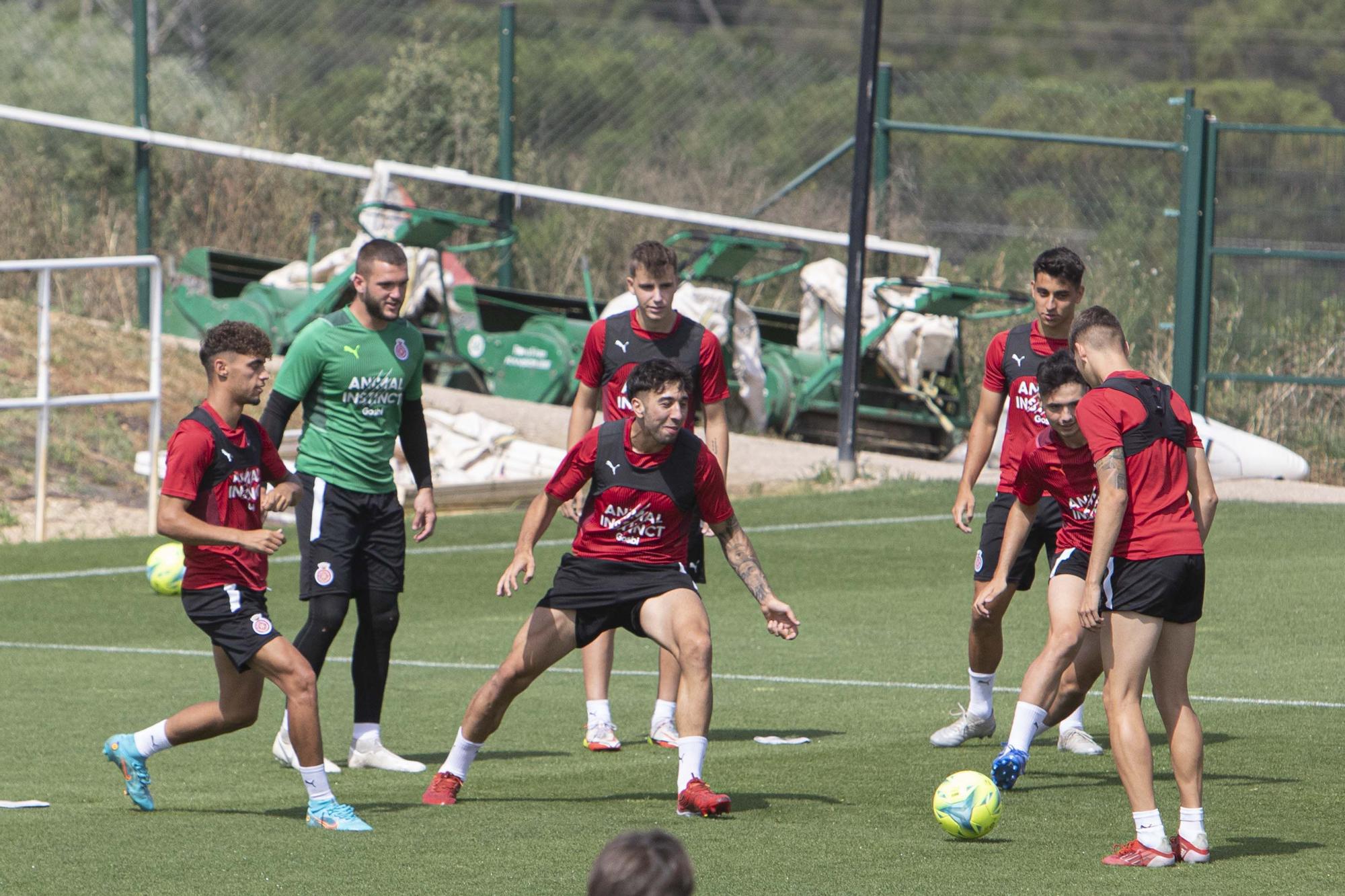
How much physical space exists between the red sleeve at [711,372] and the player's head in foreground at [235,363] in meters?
2.15

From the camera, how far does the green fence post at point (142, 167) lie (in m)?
20.9

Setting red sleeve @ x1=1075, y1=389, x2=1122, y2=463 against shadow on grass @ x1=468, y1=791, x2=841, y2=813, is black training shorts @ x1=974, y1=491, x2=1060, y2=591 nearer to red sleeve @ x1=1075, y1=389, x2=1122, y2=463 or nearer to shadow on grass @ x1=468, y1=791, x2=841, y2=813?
shadow on grass @ x1=468, y1=791, x2=841, y2=813

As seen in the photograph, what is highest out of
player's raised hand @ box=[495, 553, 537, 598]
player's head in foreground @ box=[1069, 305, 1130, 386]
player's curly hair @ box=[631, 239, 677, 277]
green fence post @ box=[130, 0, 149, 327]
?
green fence post @ box=[130, 0, 149, 327]

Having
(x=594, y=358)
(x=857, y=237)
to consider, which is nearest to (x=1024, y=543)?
(x=594, y=358)

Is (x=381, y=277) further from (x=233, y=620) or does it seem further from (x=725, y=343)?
(x=725, y=343)

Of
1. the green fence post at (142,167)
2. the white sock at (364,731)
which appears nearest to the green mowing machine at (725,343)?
the green fence post at (142,167)

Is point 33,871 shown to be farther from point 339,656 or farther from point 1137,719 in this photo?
point 339,656

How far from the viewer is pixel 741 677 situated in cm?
999

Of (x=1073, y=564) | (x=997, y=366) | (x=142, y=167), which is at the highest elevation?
(x=142, y=167)

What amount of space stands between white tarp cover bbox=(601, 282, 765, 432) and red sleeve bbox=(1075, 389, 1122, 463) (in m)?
12.1

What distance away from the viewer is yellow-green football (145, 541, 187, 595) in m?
12.2

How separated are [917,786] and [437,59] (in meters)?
22.0

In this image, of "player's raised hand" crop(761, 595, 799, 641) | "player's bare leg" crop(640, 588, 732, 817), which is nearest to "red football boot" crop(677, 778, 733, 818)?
"player's bare leg" crop(640, 588, 732, 817)

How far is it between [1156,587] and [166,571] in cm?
771
